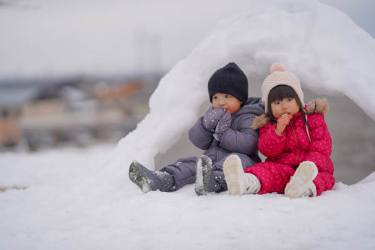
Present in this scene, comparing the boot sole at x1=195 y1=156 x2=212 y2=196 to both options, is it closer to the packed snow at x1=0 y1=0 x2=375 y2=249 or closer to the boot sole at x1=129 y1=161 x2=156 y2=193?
the packed snow at x1=0 y1=0 x2=375 y2=249

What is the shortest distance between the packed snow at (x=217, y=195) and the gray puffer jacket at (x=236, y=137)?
29 centimetres

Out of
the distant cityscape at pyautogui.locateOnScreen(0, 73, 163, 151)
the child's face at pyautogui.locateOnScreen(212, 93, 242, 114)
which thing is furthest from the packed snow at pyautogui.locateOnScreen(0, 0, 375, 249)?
the distant cityscape at pyautogui.locateOnScreen(0, 73, 163, 151)

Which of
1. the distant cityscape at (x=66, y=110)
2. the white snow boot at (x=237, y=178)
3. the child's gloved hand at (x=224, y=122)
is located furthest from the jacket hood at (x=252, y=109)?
the distant cityscape at (x=66, y=110)

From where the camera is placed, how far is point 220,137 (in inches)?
75.3

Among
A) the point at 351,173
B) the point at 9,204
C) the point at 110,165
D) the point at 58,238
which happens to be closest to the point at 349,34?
the point at 351,173

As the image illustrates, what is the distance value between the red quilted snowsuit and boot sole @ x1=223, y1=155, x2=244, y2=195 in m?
0.16

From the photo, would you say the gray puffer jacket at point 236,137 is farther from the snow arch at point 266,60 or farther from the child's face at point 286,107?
the snow arch at point 266,60

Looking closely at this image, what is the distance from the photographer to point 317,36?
212cm

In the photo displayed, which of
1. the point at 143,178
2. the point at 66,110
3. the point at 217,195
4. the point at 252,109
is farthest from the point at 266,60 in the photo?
the point at 66,110

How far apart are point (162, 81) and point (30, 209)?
→ 130cm

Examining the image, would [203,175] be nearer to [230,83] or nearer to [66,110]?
[230,83]

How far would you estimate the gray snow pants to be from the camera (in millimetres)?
1812

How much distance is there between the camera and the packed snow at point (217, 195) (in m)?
1.24

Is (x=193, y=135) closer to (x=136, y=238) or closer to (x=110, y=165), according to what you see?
(x=110, y=165)
